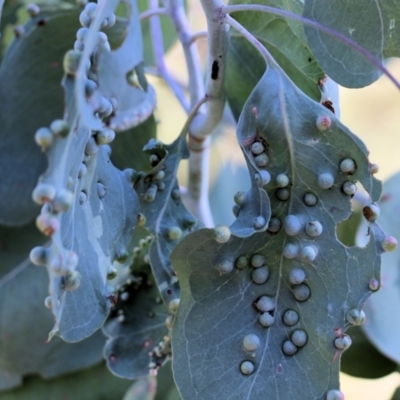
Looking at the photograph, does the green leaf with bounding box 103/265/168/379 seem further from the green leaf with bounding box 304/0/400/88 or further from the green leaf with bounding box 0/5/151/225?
the green leaf with bounding box 304/0/400/88

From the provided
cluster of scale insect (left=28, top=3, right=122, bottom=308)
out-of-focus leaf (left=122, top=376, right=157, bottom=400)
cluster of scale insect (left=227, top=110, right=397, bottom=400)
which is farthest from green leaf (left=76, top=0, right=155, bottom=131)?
out-of-focus leaf (left=122, top=376, right=157, bottom=400)

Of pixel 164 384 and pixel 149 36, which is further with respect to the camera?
pixel 149 36

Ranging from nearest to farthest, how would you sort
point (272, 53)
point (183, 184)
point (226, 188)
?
point (272, 53), point (226, 188), point (183, 184)

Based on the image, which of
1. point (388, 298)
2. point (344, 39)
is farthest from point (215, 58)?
point (388, 298)

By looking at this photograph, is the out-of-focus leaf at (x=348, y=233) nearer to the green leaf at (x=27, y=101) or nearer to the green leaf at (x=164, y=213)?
the green leaf at (x=164, y=213)

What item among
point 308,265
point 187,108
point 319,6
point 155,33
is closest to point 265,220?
point 308,265

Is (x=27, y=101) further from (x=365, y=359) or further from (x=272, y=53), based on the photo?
(x=365, y=359)
